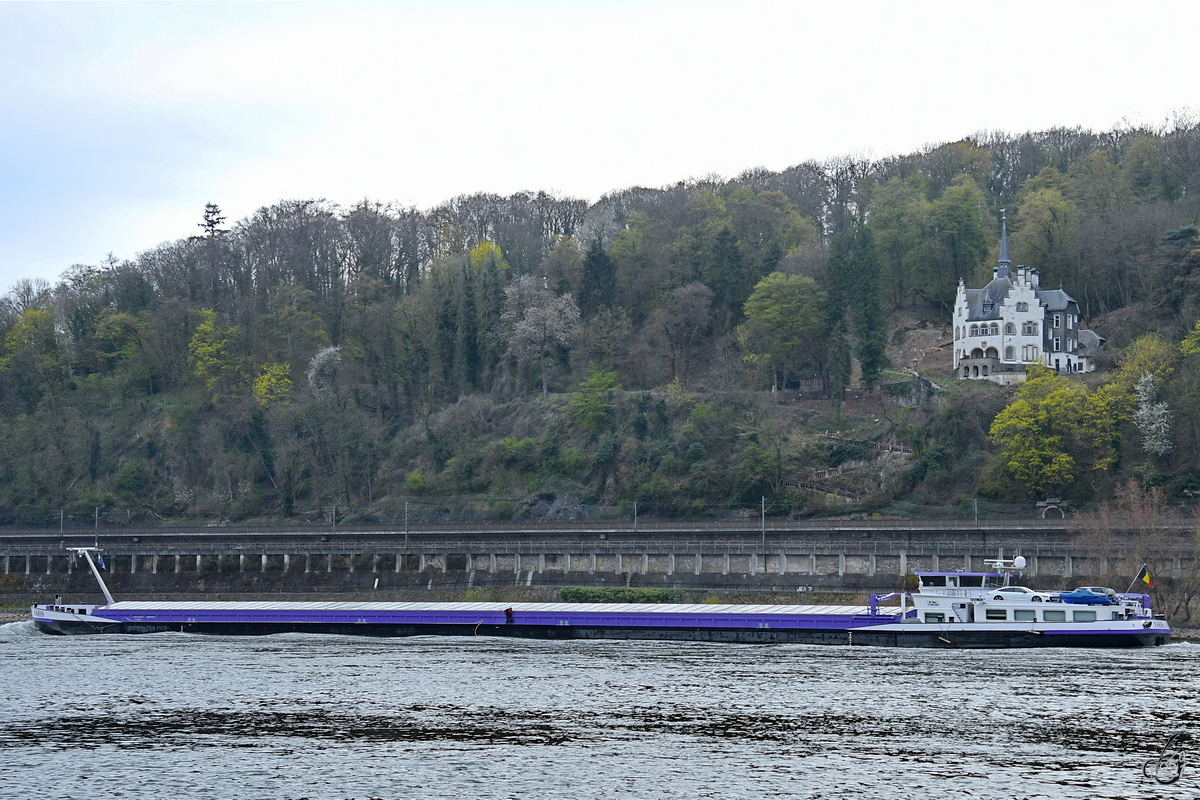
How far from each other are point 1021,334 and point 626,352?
1370 inches

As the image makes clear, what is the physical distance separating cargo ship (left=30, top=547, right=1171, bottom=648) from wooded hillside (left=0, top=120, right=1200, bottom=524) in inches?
962

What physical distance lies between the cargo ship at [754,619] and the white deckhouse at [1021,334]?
1493 inches

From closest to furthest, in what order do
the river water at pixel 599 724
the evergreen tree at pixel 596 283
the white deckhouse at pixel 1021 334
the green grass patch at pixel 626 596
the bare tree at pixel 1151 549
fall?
1. the river water at pixel 599 724
2. the bare tree at pixel 1151 549
3. the green grass patch at pixel 626 596
4. the white deckhouse at pixel 1021 334
5. the evergreen tree at pixel 596 283

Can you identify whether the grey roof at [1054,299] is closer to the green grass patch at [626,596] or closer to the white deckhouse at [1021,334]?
the white deckhouse at [1021,334]

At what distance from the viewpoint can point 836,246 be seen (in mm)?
115062

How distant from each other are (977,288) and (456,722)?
88.1 metres

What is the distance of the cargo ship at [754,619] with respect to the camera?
2388 inches

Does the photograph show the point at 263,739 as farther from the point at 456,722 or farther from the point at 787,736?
the point at 787,736

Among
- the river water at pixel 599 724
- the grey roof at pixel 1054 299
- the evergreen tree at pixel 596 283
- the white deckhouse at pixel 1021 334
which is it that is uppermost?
the evergreen tree at pixel 596 283

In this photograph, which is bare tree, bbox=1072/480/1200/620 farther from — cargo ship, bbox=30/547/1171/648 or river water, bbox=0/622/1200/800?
river water, bbox=0/622/1200/800

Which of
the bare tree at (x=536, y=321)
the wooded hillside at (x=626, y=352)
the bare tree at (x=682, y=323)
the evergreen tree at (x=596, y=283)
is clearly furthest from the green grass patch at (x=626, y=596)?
the evergreen tree at (x=596, y=283)

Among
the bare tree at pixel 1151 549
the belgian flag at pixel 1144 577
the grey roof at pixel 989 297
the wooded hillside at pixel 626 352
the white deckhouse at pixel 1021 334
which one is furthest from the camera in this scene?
the grey roof at pixel 989 297

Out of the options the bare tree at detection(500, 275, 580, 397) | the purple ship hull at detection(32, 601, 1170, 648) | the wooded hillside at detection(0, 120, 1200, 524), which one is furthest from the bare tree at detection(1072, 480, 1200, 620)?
the bare tree at detection(500, 275, 580, 397)

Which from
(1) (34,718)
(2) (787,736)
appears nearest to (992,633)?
(2) (787,736)
